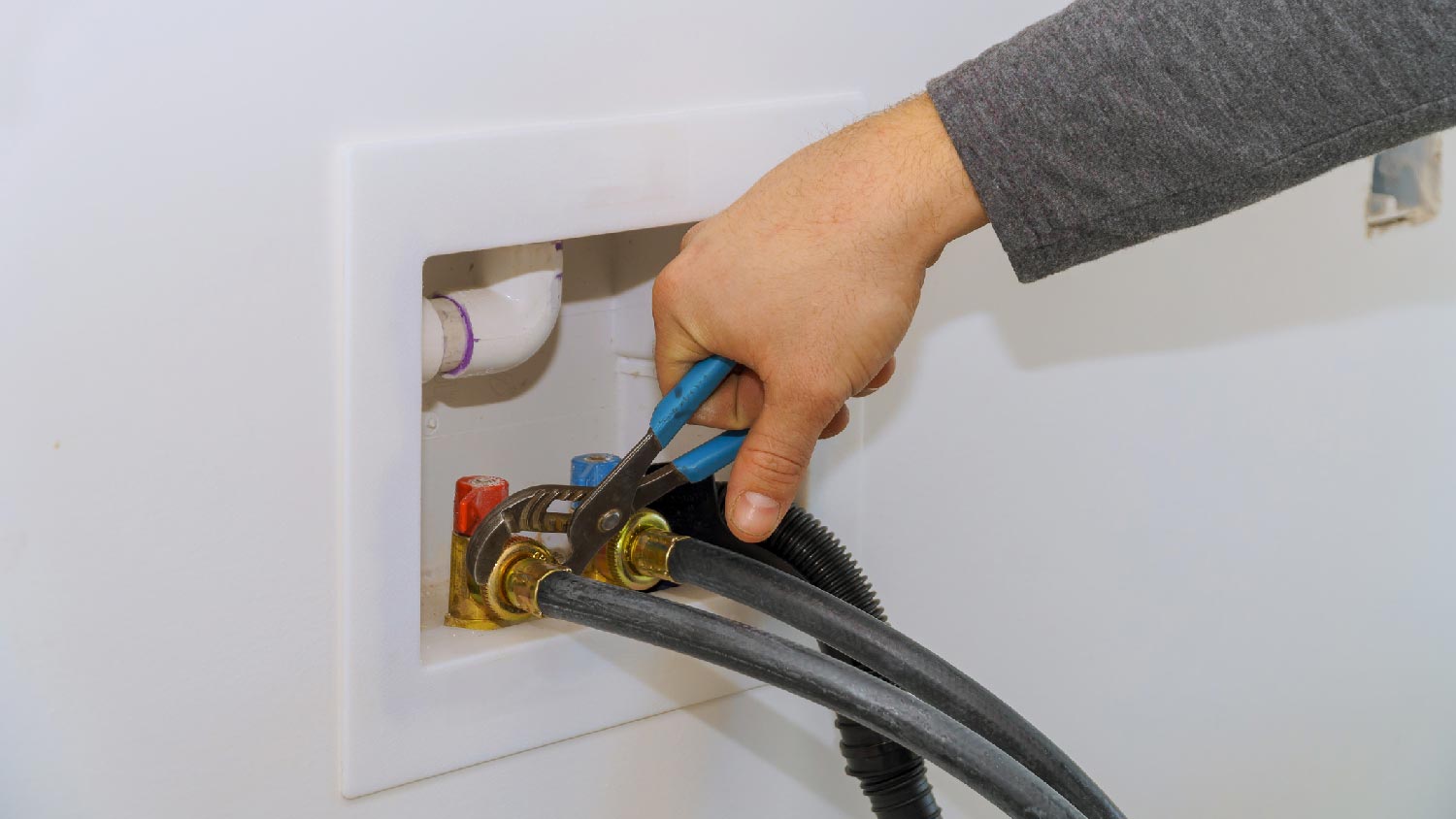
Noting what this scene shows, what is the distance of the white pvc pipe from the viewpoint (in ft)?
2.00

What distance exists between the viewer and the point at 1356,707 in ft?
3.51

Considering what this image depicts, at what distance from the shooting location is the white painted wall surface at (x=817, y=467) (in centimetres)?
47

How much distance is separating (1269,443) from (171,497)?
717 mm

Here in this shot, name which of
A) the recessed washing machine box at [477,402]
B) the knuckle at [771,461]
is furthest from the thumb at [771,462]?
the recessed washing machine box at [477,402]

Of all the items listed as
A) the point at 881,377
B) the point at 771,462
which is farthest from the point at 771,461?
the point at 881,377

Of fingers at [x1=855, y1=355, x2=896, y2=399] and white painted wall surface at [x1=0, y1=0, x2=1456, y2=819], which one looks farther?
fingers at [x1=855, y1=355, x2=896, y2=399]

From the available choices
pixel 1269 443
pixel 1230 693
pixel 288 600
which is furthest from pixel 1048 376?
pixel 288 600

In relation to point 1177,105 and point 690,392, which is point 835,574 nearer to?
point 690,392

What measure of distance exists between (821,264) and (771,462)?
0.09 meters

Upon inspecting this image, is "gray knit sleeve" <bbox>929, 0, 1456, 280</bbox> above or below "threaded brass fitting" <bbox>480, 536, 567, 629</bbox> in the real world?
above

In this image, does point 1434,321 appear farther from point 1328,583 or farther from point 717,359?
point 717,359

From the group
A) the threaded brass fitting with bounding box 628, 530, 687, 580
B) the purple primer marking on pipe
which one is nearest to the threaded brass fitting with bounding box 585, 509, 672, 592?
the threaded brass fitting with bounding box 628, 530, 687, 580

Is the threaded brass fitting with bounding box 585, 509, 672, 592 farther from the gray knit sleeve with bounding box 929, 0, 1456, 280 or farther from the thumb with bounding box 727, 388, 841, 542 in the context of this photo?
the gray knit sleeve with bounding box 929, 0, 1456, 280

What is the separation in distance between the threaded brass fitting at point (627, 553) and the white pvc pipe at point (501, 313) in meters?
0.10
